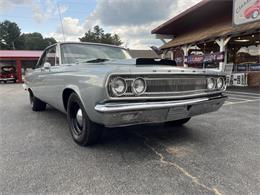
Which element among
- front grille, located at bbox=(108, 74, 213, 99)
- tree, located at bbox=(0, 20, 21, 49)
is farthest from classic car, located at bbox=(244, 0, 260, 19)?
tree, located at bbox=(0, 20, 21, 49)

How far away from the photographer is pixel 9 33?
267 feet

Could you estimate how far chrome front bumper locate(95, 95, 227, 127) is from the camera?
8.18ft

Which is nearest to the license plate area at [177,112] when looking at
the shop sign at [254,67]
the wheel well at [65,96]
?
the wheel well at [65,96]

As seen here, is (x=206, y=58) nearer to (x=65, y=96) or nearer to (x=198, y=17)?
(x=198, y=17)

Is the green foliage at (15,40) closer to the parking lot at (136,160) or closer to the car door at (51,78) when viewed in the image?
the car door at (51,78)

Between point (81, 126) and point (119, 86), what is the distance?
1.16 metres

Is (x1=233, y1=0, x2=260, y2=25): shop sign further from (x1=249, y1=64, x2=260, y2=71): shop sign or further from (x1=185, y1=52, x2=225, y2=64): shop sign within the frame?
(x1=249, y1=64, x2=260, y2=71): shop sign

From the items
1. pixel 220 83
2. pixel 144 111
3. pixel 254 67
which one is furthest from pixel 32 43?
pixel 144 111

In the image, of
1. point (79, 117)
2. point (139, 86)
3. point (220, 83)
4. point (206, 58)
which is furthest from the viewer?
point (206, 58)

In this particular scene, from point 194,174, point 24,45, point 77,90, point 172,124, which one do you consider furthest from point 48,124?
point 24,45

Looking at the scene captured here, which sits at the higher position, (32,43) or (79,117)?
(32,43)

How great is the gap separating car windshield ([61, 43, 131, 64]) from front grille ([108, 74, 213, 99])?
5.19 ft

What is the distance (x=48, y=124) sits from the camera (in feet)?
15.4

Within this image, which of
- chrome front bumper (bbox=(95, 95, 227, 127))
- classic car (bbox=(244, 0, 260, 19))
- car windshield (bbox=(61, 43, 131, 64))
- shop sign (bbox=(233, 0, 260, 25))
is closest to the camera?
chrome front bumper (bbox=(95, 95, 227, 127))
